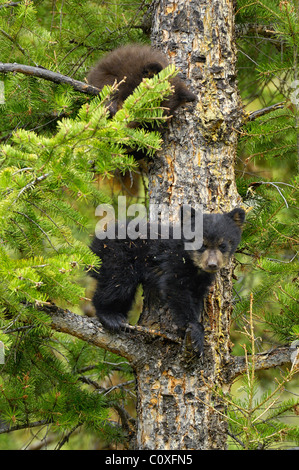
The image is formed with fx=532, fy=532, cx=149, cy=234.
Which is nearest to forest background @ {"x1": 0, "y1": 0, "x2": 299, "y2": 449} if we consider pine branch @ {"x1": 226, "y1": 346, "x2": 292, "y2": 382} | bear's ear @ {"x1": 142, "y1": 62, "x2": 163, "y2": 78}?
pine branch @ {"x1": 226, "y1": 346, "x2": 292, "y2": 382}

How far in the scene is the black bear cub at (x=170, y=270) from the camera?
3947 millimetres

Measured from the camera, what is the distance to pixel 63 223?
3340 millimetres

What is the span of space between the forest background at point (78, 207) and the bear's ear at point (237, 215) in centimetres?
32

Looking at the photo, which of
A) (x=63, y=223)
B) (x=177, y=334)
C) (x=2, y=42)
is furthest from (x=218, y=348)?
(x=2, y=42)

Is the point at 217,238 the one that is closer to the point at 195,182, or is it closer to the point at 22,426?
the point at 195,182

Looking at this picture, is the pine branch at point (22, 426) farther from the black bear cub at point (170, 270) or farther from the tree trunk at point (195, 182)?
the black bear cub at point (170, 270)

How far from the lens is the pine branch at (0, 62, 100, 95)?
3838mm

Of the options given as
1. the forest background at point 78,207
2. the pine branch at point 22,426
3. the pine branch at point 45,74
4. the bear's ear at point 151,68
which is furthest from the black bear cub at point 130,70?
the pine branch at point 22,426

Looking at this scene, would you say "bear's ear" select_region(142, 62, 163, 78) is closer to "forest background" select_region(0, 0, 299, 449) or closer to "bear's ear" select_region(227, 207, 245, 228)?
"forest background" select_region(0, 0, 299, 449)

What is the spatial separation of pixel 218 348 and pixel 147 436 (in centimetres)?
84

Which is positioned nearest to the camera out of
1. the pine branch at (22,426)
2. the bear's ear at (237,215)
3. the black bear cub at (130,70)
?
the bear's ear at (237,215)

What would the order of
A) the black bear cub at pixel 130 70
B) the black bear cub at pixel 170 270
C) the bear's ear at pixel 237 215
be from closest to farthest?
the black bear cub at pixel 170 270 < the bear's ear at pixel 237 215 < the black bear cub at pixel 130 70

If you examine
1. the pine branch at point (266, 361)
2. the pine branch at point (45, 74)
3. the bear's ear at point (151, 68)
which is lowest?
the pine branch at point (266, 361)

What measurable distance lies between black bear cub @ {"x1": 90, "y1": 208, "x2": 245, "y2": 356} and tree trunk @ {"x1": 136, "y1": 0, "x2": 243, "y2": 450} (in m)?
0.18
